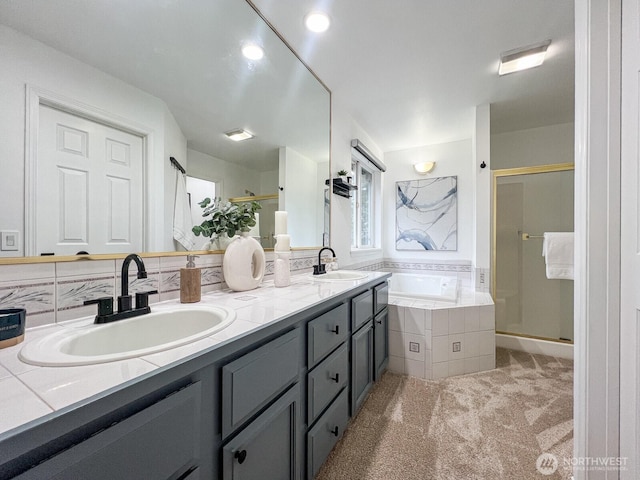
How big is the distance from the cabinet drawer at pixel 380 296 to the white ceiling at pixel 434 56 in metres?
1.67

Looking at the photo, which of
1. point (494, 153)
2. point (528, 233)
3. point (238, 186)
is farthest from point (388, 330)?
A: point (494, 153)

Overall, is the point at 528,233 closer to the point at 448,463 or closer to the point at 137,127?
the point at 448,463

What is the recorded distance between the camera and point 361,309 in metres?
1.60

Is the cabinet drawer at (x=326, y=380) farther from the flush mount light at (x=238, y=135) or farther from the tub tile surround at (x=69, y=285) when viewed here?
the flush mount light at (x=238, y=135)

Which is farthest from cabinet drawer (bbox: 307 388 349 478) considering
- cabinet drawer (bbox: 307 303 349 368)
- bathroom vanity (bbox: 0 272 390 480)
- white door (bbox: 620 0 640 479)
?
white door (bbox: 620 0 640 479)

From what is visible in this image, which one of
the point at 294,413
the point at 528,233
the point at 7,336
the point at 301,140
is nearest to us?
the point at 7,336

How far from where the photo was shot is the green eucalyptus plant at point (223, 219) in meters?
A: 1.31

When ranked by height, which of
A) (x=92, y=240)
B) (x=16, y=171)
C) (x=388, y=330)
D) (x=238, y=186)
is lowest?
(x=388, y=330)

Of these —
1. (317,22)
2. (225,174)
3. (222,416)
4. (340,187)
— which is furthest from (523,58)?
(222,416)

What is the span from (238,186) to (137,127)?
0.56 metres

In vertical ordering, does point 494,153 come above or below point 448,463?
above

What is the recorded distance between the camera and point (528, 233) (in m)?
2.83

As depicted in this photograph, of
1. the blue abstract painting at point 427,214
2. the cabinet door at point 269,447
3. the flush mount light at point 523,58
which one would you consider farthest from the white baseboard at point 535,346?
the cabinet door at point 269,447

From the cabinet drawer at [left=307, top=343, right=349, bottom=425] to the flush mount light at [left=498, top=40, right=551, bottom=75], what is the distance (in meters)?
2.32
